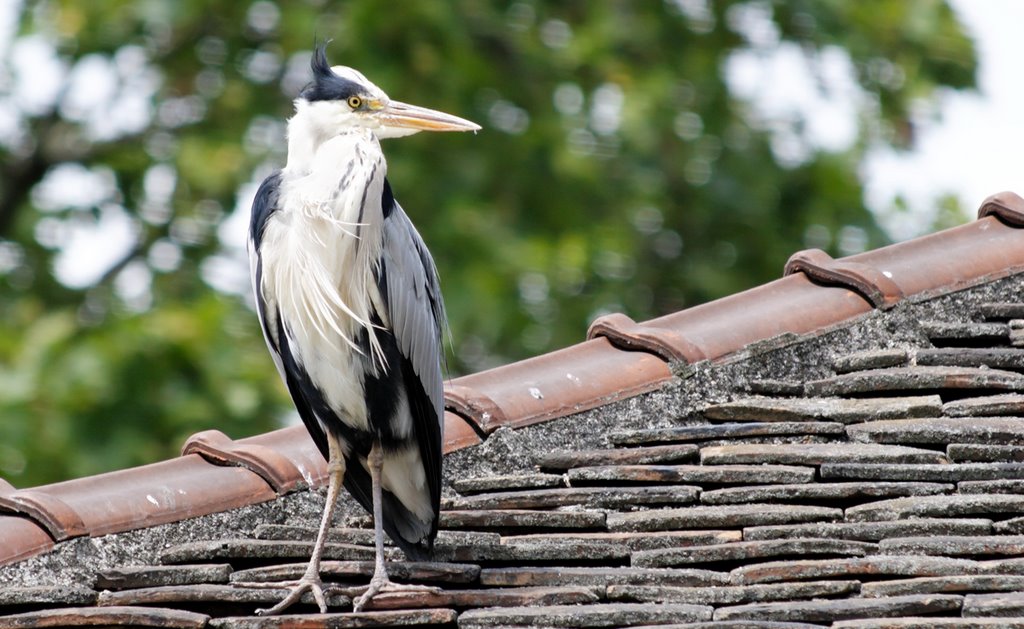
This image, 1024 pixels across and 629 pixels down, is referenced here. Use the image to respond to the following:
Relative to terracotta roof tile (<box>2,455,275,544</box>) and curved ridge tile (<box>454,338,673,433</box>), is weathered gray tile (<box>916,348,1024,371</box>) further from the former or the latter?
terracotta roof tile (<box>2,455,275,544</box>)

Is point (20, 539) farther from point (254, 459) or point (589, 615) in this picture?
point (589, 615)

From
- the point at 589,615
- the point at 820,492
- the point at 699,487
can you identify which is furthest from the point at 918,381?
the point at 589,615

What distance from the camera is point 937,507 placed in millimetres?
2918

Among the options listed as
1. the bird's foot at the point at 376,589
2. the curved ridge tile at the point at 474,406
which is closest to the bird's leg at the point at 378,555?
the bird's foot at the point at 376,589

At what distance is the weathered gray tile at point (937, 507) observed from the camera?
2881 mm

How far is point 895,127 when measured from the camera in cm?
1234

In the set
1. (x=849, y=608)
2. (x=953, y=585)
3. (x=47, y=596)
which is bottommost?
(x=47, y=596)

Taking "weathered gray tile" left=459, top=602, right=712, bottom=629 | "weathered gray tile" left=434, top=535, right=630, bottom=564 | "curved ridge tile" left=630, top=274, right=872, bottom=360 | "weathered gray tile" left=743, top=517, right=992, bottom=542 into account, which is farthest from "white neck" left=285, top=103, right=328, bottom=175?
"weathered gray tile" left=743, top=517, right=992, bottom=542

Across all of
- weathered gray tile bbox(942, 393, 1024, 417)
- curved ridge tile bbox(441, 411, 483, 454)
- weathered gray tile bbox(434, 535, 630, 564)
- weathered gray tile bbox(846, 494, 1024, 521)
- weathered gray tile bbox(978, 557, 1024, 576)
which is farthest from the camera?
curved ridge tile bbox(441, 411, 483, 454)

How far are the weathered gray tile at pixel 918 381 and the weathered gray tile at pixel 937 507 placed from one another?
0.51m

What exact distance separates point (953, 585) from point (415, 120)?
1.89m

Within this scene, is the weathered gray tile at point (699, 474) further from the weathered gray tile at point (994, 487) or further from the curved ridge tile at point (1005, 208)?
the curved ridge tile at point (1005, 208)

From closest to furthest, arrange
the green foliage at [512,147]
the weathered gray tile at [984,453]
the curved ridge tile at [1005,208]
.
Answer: the weathered gray tile at [984,453]
the curved ridge tile at [1005,208]
the green foliage at [512,147]

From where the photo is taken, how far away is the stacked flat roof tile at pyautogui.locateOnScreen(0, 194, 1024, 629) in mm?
2756
